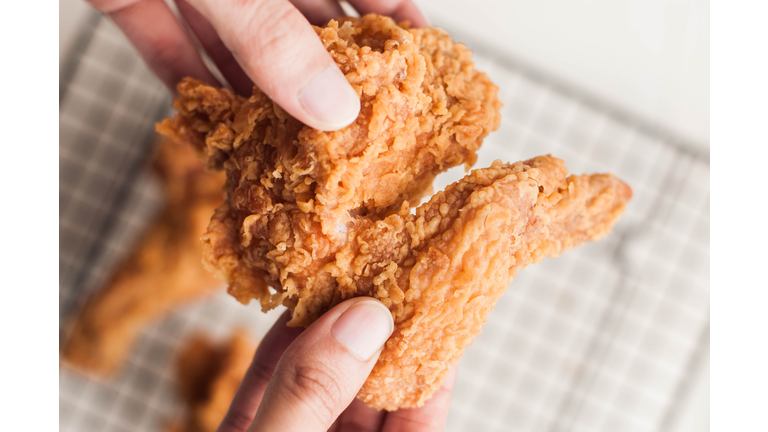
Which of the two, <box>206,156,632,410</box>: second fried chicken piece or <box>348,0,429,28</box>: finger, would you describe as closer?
<box>206,156,632,410</box>: second fried chicken piece

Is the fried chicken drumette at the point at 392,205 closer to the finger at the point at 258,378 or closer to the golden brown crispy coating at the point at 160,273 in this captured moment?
the finger at the point at 258,378

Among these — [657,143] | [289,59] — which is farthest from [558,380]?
[289,59]

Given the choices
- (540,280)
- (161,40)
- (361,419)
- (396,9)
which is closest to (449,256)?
(361,419)

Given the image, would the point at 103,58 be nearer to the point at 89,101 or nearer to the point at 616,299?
the point at 89,101

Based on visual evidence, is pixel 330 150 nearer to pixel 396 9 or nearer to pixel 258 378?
pixel 396 9

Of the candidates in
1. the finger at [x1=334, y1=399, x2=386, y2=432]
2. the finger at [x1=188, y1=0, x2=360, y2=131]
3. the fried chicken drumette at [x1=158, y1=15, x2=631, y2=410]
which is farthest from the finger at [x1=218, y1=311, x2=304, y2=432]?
the finger at [x1=188, y1=0, x2=360, y2=131]

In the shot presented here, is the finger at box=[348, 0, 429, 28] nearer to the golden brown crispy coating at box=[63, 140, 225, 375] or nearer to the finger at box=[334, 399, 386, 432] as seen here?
the golden brown crispy coating at box=[63, 140, 225, 375]
